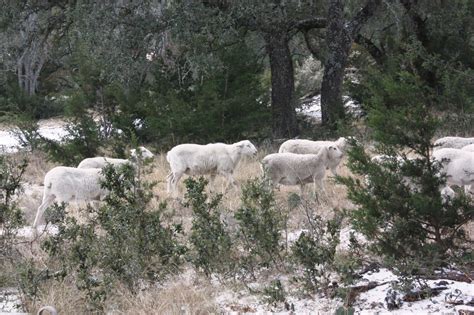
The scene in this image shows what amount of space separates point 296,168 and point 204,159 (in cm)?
183

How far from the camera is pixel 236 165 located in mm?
10852

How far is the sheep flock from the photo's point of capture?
7.66 meters

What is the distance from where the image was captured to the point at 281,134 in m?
Result: 15.7

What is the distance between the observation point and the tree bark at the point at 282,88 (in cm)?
1549

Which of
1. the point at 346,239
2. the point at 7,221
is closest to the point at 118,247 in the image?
the point at 7,221

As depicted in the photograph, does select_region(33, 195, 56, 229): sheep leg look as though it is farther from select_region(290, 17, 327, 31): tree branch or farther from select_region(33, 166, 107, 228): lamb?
select_region(290, 17, 327, 31): tree branch

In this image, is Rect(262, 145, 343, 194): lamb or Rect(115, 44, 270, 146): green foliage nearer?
Rect(262, 145, 343, 194): lamb

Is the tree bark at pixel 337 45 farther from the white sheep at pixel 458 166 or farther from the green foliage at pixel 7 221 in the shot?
→ the green foliage at pixel 7 221

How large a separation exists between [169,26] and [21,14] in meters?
3.46

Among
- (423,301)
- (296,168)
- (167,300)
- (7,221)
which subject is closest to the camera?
(423,301)

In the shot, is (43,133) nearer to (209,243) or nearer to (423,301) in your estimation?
(209,243)

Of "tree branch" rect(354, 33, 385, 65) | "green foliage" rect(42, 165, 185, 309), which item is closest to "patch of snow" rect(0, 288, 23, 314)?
"green foliage" rect(42, 165, 185, 309)

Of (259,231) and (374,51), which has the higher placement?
(374,51)

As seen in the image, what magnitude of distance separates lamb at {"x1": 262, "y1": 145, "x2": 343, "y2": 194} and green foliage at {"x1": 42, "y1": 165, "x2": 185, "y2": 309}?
125 inches
